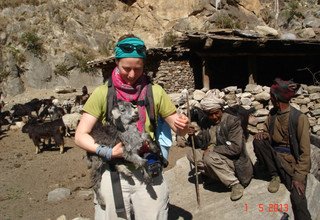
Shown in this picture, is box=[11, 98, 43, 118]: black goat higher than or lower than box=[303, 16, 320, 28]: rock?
lower

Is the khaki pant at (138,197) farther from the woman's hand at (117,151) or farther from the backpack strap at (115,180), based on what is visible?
the woman's hand at (117,151)

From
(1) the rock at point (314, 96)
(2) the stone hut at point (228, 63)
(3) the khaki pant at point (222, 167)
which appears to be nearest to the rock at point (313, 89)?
(1) the rock at point (314, 96)

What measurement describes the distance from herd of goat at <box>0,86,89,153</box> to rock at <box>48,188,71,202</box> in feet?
13.0

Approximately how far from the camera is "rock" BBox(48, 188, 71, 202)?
676cm

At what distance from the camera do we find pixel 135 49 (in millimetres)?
2525

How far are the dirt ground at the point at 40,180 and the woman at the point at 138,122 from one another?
339 cm

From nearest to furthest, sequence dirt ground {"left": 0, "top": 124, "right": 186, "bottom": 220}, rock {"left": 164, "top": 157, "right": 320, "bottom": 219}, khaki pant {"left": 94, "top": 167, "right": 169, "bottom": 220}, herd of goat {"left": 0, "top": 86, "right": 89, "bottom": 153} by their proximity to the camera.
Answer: khaki pant {"left": 94, "top": 167, "right": 169, "bottom": 220}, rock {"left": 164, "top": 157, "right": 320, "bottom": 219}, dirt ground {"left": 0, "top": 124, "right": 186, "bottom": 220}, herd of goat {"left": 0, "top": 86, "right": 89, "bottom": 153}

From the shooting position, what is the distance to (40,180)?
8.27 m

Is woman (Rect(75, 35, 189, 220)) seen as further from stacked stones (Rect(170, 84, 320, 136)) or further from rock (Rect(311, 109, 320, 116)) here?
rock (Rect(311, 109, 320, 116))

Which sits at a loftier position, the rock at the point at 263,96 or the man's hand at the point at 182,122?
the man's hand at the point at 182,122

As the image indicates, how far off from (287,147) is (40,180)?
19.1 feet

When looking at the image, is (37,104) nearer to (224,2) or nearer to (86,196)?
(86,196)

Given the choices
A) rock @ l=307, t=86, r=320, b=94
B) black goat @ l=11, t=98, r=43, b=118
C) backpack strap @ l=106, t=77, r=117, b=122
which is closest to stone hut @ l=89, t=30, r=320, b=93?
rock @ l=307, t=86, r=320, b=94

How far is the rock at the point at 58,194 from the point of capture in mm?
6762
